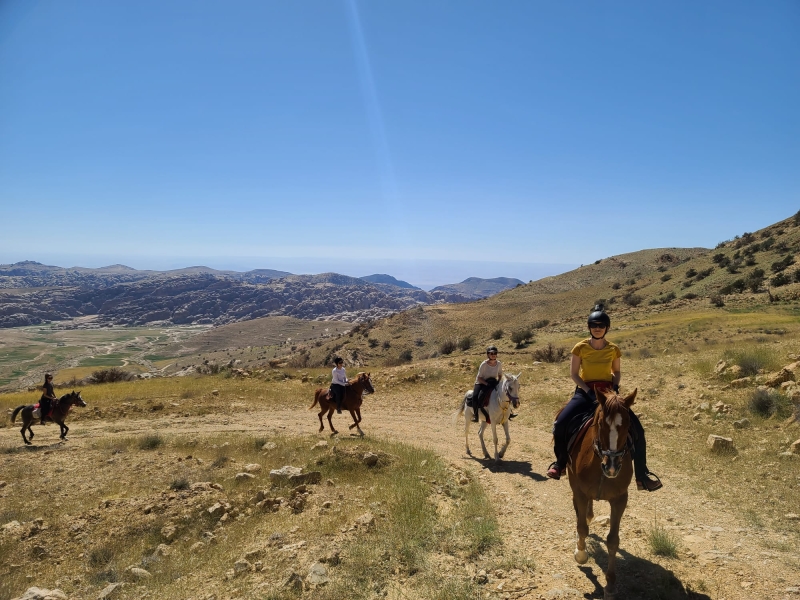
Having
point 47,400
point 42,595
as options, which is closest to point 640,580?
point 42,595

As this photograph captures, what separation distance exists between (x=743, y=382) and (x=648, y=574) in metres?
11.7

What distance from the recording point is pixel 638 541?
668cm

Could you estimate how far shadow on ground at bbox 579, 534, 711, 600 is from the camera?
5223 millimetres

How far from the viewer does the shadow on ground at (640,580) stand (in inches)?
206

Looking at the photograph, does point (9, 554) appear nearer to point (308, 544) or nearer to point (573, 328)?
point (308, 544)

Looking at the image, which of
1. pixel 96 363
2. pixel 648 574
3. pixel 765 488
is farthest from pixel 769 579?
pixel 96 363

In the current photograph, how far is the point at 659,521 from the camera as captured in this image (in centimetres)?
750

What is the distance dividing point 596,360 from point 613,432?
5.33 feet

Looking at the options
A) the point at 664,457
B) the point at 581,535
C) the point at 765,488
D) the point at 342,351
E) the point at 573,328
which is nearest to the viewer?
the point at 581,535

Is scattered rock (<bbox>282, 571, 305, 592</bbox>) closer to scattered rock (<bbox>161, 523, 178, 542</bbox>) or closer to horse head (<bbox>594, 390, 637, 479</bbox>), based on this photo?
scattered rock (<bbox>161, 523, 178, 542</bbox>)

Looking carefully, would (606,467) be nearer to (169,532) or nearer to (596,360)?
(596,360)

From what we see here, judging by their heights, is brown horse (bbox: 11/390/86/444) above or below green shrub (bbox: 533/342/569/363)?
below

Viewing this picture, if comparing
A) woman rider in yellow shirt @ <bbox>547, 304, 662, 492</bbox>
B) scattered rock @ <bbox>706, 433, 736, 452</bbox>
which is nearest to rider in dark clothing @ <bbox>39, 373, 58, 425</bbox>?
woman rider in yellow shirt @ <bbox>547, 304, 662, 492</bbox>

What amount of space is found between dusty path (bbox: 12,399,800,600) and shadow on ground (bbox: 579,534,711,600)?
0.04 ft
